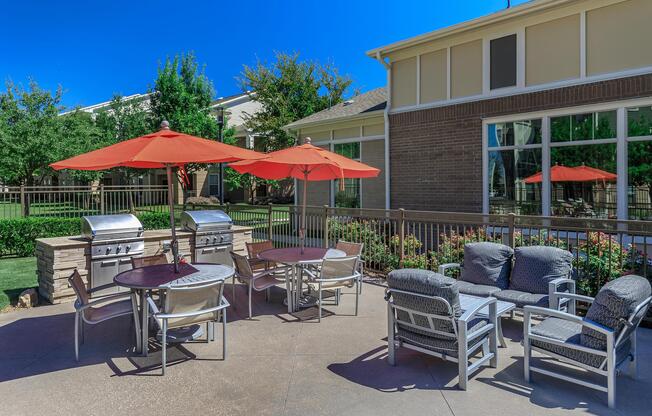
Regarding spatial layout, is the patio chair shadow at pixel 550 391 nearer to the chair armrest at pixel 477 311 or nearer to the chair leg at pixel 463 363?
the chair leg at pixel 463 363

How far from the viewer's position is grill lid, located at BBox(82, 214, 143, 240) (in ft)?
21.0

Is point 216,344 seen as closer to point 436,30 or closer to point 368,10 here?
→ point 436,30

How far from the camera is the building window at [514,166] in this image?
902 cm

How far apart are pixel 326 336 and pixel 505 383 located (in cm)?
203

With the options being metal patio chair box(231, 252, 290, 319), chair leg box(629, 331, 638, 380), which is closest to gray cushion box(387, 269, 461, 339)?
chair leg box(629, 331, 638, 380)

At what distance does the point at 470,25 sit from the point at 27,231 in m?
11.8

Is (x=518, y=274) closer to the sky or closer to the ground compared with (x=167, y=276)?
closer to the ground

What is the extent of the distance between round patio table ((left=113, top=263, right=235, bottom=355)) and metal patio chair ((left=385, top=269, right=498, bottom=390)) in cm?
186

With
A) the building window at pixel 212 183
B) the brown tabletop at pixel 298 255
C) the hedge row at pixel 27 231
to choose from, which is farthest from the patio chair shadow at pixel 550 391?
the building window at pixel 212 183

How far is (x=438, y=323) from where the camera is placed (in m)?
3.74

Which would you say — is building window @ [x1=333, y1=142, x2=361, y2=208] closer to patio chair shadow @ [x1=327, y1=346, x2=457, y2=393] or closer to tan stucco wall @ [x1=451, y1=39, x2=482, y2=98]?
tan stucco wall @ [x1=451, y1=39, x2=482, y2=98]

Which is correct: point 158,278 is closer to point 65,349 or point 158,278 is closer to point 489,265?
point 65,349

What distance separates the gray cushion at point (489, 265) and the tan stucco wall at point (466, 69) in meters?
5.51

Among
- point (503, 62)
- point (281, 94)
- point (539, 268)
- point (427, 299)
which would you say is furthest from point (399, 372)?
point (281, 94)
